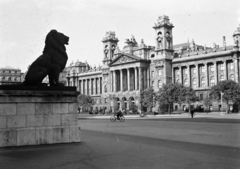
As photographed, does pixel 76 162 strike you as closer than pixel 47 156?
Yes

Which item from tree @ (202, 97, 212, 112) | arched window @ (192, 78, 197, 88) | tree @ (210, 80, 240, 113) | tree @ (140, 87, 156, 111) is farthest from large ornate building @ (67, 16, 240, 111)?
tree @ (210, 80, 240, 113)

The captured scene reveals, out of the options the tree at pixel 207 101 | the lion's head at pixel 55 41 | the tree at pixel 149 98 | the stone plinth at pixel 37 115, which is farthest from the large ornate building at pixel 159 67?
the stone plinth at pixel 37 115

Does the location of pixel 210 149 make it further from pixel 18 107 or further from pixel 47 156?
pixel 18 107

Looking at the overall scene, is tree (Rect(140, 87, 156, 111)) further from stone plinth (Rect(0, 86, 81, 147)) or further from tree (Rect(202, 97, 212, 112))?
stone plinth (Rect(0, 86, 81, 147))

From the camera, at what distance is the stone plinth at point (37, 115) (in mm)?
11328

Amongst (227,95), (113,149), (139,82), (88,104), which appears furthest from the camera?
(88,104)

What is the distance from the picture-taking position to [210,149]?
404 inches

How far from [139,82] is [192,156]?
3782 inches

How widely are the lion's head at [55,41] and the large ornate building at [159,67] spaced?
7836 centimetres

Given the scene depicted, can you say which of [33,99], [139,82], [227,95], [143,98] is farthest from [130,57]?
[33,99]

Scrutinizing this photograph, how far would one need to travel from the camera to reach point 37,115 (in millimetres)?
11805

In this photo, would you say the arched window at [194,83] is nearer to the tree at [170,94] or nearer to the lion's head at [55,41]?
the tree at [170,94]

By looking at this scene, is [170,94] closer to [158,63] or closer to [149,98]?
[149,98]

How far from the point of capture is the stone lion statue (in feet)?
40.8
